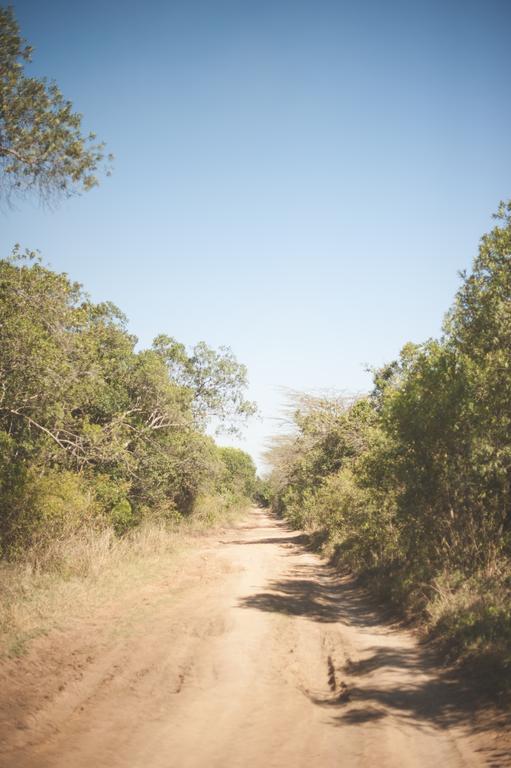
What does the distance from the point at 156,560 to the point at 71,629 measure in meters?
7.10

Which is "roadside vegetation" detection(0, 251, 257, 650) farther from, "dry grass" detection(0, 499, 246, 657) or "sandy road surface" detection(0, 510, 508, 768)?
"sandy road surface" detection(0, 510, 508, 768)

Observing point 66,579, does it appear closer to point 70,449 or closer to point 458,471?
point 70,449

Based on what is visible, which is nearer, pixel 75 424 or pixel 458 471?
pixel 458 471

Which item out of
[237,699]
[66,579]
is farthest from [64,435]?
[237,699]

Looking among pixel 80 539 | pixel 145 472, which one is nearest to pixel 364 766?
pixel 80 539

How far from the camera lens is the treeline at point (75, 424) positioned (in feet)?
36.2

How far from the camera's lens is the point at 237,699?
468 cm

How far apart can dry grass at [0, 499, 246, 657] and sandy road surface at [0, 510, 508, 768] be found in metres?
0.79

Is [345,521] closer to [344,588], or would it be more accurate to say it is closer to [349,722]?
[344,588]

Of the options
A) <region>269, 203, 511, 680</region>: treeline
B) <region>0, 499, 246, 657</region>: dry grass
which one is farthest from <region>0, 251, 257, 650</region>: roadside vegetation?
<region>269, 203, 511, 680</region>: treeline

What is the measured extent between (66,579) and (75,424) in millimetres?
6410

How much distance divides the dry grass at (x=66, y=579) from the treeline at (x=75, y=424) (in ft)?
2.48

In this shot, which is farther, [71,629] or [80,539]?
[80,539]

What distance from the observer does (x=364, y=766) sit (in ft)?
11.7
